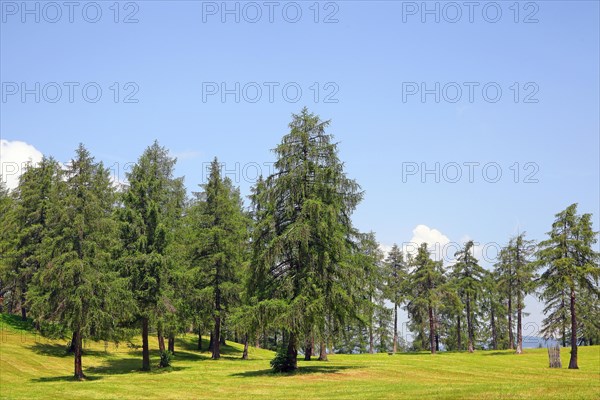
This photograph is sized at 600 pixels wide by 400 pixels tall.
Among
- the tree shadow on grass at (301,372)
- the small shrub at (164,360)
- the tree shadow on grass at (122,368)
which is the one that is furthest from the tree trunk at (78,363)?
the tree shadow on grass at (301,372)

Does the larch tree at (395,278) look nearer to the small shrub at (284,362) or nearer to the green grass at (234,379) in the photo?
the green grass at (234,379)

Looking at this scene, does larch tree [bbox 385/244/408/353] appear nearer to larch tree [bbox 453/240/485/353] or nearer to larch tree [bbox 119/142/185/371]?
larch tree [bbox 453/240/485/353]

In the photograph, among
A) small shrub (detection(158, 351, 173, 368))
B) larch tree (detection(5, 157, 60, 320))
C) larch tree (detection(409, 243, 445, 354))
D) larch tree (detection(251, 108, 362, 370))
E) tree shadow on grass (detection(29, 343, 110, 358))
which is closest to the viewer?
larch tree (detection(251, 108, 362, 370))

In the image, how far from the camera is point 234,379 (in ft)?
107

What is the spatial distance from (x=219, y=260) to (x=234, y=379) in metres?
15.9

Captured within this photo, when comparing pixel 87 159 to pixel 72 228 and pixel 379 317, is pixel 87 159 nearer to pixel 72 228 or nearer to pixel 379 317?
pixel 72 228

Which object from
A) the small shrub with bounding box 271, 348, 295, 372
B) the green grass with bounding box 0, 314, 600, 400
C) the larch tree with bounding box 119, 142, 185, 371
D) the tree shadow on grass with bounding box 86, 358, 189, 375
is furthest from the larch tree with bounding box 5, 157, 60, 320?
the small shrub with bounding box 271, 348, 295, 372

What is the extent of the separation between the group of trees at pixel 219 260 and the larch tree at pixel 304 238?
0.07 meters

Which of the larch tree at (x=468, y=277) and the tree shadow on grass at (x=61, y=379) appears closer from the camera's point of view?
the tree shadow on grass at (x=61, y=379)

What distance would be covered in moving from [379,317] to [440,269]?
1315 cm

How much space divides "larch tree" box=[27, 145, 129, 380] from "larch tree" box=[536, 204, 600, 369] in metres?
32.7

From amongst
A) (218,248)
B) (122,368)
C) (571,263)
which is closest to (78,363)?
(122,368)

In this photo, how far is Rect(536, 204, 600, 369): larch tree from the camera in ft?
136

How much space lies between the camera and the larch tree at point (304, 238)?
106 feet
